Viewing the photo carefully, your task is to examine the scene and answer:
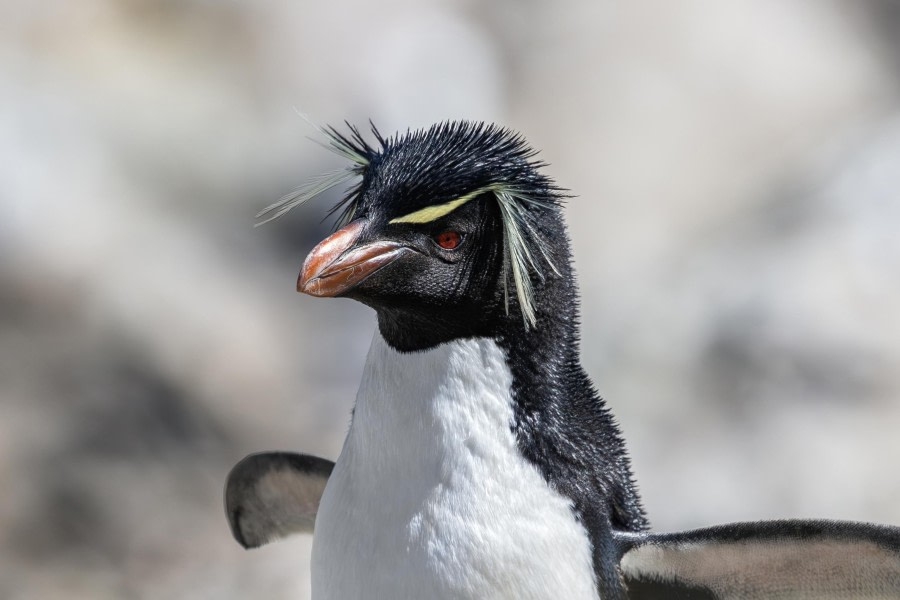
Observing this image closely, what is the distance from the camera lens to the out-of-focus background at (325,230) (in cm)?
266

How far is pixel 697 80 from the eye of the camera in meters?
3.96

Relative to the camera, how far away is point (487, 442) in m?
1.14

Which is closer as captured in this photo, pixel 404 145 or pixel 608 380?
pixel 404 145

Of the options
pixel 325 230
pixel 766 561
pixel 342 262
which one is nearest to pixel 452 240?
pixel 342 262

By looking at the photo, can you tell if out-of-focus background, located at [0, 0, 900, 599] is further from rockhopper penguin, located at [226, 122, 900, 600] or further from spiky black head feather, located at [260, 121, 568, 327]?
spiky black head feather, located at [260, 121, 568, 327]

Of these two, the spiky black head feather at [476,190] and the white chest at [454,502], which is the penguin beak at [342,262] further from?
the white chest at [454,502]

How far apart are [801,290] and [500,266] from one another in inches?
75.6

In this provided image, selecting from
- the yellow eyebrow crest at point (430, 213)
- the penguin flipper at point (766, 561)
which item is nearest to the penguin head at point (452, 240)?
the yellow eyebrow crest at point (430, 213)

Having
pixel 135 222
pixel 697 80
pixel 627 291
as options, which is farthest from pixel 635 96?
pixel 135 222

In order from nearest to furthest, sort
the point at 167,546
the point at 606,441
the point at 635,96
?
the point at 606,441
the point at 167,546
the point at 635,96

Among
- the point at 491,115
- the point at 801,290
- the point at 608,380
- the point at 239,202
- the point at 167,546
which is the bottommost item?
the point at 167,546

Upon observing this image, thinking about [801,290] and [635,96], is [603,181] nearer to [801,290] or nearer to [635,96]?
[635,96]

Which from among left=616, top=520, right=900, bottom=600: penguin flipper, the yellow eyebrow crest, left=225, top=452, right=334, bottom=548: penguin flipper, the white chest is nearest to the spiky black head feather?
the yellow eyebrow crest

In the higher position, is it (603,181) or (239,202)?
(603,181)
